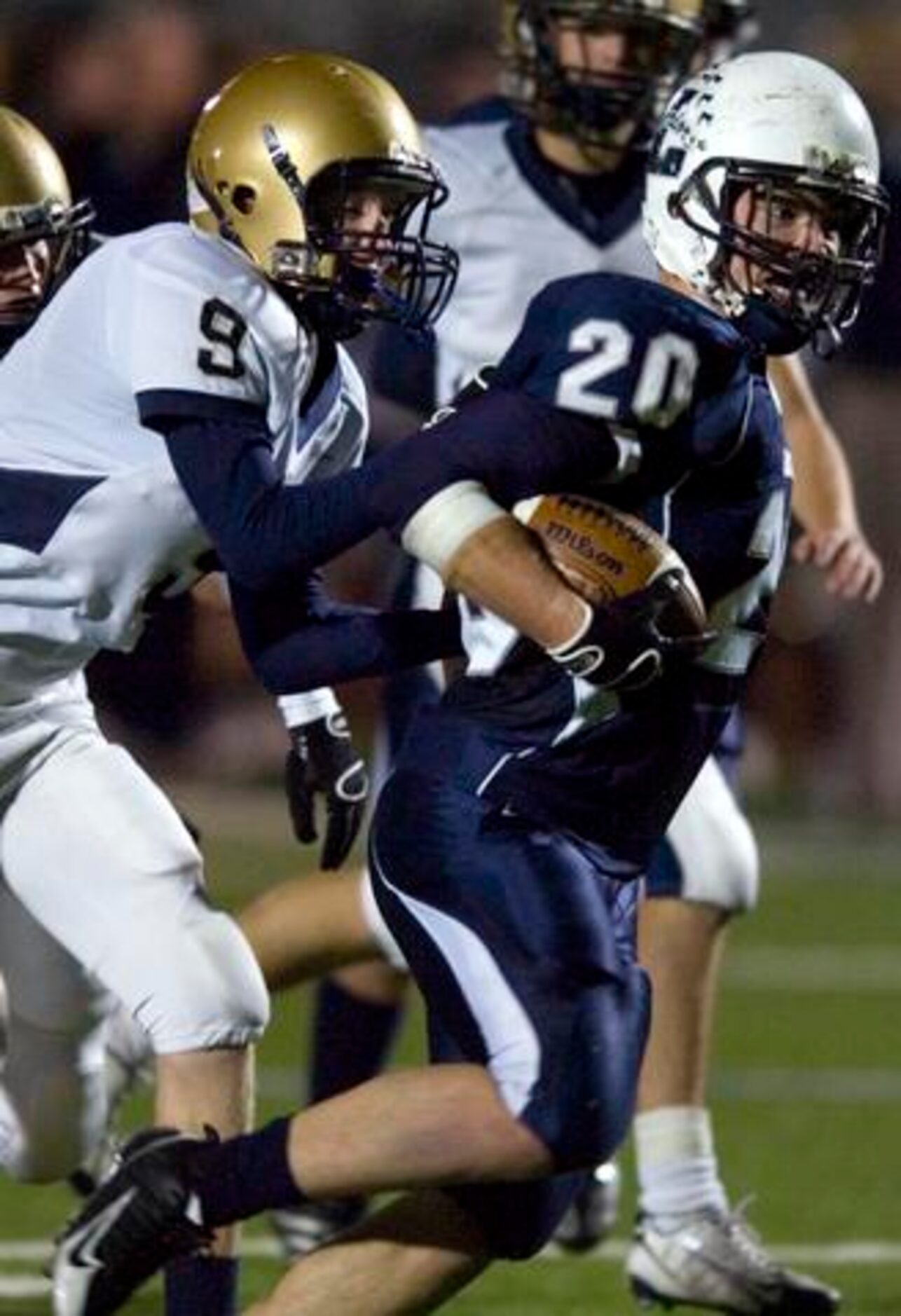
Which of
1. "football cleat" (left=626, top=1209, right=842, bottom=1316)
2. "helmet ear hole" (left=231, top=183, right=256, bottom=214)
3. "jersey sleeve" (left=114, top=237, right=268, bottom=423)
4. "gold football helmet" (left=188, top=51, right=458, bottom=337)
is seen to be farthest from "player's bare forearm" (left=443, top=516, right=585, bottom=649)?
"football cleat" (left=626, top=1209, right=842, bottom=1316)

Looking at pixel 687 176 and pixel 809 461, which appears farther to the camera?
pixel 809 461

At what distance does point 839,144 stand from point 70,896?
1210 mm

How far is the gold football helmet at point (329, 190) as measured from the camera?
15.3 feet

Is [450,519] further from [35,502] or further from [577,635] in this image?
[35,502]

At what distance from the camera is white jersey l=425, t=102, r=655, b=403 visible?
593cm

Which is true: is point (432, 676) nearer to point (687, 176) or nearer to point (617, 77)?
point (617, 77)

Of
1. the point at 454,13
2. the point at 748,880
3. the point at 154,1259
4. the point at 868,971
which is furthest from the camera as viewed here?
the point at 454,13

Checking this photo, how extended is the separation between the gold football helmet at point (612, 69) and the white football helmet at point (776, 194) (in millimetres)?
1388

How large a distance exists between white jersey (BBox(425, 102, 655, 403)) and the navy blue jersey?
1.49m

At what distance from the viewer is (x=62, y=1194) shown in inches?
238

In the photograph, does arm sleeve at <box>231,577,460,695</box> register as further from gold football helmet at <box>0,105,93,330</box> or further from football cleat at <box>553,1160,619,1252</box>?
football cleat at <box>553,1160,619,1252</box>

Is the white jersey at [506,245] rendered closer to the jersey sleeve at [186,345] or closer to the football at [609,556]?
the jersey sleeve at [186,345]

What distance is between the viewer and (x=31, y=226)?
193 inches

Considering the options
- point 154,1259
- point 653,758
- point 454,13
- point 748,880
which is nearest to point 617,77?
point 748,880
